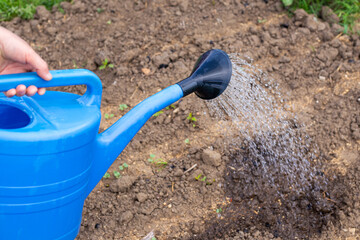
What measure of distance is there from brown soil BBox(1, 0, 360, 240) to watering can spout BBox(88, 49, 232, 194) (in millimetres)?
549

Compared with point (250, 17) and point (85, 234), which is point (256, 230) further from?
point (250, 17)

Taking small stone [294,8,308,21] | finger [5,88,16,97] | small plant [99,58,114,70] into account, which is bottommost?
small stone [294,8,308,21]

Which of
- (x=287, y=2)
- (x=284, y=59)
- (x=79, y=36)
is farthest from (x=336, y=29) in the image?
(x=79, y=36)

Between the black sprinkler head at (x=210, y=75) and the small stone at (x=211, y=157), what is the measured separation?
21.5 inches

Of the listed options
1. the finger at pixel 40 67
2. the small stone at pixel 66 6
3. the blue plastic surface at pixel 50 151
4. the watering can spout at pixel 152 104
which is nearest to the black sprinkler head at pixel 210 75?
the watering can spout at pixel 152 104

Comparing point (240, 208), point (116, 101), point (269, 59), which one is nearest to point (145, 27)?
point (116, 101)

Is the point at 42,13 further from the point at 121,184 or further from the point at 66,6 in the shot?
the point at 121,184

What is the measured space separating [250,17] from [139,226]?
5.44 ft

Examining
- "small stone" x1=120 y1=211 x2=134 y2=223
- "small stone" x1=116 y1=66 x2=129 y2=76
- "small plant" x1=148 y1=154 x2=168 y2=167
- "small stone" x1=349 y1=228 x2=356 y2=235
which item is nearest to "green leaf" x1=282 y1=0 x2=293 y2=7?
"small stone" x1=116 y1=66 x2=129 y2=76

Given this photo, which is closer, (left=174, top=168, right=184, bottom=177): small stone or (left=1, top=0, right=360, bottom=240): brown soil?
(left=1, top=0, right=360, bottom=240): brown soil

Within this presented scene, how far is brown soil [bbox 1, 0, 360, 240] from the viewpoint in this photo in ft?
7.10

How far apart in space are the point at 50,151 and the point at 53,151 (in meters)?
0.01

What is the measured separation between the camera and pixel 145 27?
9.73 feet

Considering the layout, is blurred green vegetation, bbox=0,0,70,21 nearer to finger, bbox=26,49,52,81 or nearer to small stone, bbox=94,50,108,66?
small stone, bbox=94,50,108,66
